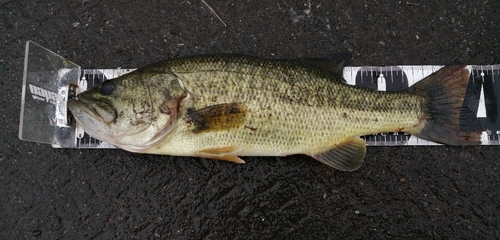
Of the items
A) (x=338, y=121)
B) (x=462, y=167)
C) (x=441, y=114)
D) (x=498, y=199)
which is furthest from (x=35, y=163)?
(x=498, y=199)

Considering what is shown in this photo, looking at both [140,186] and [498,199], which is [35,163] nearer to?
[140,186]

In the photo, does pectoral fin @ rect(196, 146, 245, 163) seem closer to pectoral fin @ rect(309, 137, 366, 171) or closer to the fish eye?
pectoral fin @ rect(309, 137, 366, 171)

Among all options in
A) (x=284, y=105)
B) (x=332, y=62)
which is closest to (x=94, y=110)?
(x=284, y=105)

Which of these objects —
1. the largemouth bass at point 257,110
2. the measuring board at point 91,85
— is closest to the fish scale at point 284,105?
the largemouth bass at point 257,110

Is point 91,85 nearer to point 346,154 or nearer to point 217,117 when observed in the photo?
point 217,117

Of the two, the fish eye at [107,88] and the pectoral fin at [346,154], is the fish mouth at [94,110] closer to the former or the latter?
the fish eye at [107,88]
